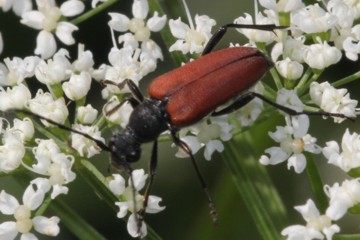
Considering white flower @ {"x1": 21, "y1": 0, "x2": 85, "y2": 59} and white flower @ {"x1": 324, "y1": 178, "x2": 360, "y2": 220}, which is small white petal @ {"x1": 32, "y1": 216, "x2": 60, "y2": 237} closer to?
white flower @ {"x1": 21, "y1": 0, "x2": 85, "y2": 59}

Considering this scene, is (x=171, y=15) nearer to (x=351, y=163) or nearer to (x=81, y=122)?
(x=81, y=122)

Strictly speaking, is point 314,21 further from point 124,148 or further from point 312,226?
point 124,148

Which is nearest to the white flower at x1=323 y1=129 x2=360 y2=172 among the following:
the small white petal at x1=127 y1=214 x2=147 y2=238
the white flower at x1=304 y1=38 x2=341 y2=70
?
the white flower at x1=304 y1=38 x2=341 y2=70

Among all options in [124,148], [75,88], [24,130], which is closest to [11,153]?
[24,130]

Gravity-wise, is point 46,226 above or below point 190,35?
below

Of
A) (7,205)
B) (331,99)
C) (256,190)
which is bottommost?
(256,190)

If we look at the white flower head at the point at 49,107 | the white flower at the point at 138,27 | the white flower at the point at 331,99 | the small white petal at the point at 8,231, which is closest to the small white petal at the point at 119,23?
the white flower at the point at 138,27

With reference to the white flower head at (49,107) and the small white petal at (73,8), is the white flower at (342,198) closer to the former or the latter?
the white flower head at (49,107)

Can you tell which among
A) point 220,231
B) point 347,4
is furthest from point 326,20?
point 220,231
